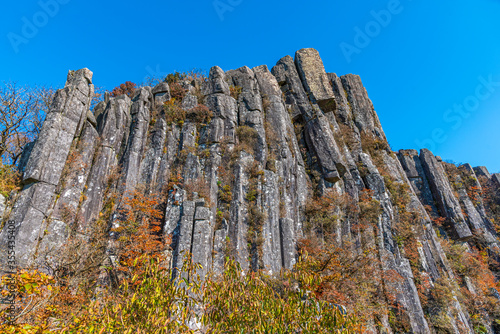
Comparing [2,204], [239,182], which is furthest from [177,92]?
[2,204]

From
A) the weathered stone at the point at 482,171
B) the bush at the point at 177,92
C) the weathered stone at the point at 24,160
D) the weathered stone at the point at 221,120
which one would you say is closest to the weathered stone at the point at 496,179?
the weathered stone at the point at 482,171

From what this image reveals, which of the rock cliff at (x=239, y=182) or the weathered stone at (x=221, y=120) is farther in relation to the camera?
the weathered stone at (x=221, y=120)

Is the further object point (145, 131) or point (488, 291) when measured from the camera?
point (488, 291)

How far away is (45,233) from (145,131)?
8696 millimetres

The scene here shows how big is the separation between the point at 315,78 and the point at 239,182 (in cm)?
1695

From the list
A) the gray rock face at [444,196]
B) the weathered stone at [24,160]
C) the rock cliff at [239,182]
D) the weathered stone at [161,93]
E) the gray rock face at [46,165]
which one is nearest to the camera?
the gray rock face at [46,165]

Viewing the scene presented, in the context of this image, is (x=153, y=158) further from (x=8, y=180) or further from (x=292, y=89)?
(x=292, y=89)

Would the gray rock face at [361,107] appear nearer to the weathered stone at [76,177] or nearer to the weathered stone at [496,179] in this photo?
the weathered stone at [496,179]

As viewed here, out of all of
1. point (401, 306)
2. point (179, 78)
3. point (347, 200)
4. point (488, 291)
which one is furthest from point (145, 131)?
point (488, 291)

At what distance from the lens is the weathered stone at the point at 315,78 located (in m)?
27.1

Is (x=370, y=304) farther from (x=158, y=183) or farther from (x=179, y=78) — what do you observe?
(x=179, y=78)

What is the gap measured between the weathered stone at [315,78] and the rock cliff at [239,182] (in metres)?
0.19

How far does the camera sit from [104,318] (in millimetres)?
5500

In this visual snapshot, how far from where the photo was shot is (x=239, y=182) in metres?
17.2
